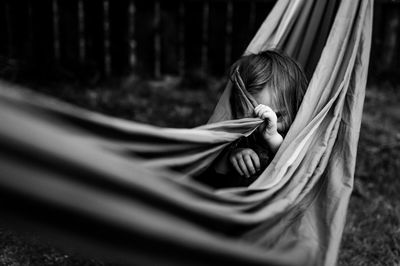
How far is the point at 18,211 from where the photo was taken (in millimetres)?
854

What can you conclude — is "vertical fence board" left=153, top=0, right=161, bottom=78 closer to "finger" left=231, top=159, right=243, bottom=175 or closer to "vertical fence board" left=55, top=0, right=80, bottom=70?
"vertical fence board" left=55, top=0, right=80, bottom=70

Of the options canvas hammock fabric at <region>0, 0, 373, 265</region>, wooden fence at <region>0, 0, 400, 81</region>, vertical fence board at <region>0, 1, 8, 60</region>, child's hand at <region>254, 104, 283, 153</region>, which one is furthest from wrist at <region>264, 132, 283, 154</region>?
vertical fence board at <region>0, 1, 8, 60</region>

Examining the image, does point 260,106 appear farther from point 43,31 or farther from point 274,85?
point 43,31

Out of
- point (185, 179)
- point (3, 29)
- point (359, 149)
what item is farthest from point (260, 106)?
point (3, 29)

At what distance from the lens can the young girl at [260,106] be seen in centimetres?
166

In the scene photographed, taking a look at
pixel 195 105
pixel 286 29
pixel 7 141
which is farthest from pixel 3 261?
pixel 195 105

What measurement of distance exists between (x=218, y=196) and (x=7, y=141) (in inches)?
18.7

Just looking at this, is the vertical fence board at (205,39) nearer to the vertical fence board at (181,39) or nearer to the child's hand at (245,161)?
the vertical fence board at (181,39)

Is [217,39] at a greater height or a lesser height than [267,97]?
lesser

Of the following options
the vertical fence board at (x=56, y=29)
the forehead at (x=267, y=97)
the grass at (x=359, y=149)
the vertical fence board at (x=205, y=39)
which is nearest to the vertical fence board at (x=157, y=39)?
the grass at (x=359, y=149)

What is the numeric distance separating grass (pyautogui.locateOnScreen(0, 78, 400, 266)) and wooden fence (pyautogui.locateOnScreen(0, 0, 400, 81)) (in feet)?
0.81

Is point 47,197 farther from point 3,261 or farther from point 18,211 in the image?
point 3,261

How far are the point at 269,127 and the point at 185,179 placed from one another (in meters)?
0.56

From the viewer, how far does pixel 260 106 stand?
167 cm
